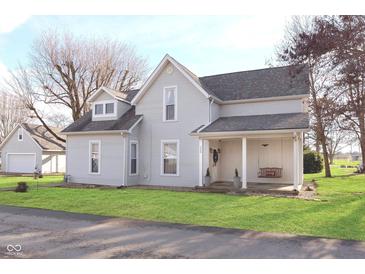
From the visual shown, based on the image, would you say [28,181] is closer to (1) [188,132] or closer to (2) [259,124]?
(1) [188,132]

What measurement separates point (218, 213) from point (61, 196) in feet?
25.6

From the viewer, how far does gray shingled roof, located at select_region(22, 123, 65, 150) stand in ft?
106

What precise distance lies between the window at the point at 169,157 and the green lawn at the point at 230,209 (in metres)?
3.17

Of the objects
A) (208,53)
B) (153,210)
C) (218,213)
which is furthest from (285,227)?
(208,53)

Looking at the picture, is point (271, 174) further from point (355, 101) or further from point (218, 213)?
point (218, 213)

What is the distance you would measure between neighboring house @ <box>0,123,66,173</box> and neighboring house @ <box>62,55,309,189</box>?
1424 cm

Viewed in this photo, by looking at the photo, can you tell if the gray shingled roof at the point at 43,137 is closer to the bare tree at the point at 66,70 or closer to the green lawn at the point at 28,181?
the bare tree at the point at 66,70

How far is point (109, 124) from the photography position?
19.0 m

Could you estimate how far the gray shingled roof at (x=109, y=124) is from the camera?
1811 cm

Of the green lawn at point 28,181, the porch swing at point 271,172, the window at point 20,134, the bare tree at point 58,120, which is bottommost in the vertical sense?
the green lawn at point 28,181

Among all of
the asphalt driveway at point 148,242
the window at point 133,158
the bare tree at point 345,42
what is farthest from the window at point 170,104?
the asphalt driveway at point 148,242

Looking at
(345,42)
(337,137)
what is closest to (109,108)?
(345,42)

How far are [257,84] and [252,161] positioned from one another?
15.0ft

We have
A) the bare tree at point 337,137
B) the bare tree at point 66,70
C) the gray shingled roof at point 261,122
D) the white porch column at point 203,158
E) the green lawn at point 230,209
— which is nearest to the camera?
the green lawn at point 230,209
